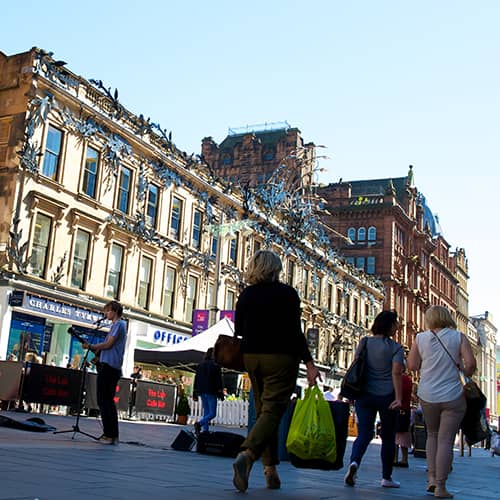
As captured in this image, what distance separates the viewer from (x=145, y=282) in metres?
30.2

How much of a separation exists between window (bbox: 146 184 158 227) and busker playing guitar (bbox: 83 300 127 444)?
20514 mm

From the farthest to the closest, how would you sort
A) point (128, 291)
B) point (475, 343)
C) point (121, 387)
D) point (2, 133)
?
point (475, 343)
point (128, 291)
point (2, 133)
point (121, 387)

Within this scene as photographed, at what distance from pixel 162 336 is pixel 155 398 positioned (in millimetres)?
8804

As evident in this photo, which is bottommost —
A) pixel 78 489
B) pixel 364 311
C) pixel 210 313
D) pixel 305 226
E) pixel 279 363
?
pixel 78 489

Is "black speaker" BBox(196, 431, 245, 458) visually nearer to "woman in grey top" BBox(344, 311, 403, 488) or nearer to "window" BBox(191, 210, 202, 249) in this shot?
"woman in grey top" BBox(344, 311, 403, 488)

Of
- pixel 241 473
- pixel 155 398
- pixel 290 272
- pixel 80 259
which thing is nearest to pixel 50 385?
pixel 155 398

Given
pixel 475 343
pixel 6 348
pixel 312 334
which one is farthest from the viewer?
pixel 475 343

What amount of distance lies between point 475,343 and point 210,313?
287 feet

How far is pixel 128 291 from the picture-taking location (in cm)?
2898

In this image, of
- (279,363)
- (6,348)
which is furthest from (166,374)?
(279,363)

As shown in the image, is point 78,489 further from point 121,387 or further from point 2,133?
point 2,133

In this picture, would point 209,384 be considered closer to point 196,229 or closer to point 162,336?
point 162,336

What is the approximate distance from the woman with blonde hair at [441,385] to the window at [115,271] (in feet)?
72.2

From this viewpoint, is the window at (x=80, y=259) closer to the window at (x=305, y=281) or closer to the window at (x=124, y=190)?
the window at (x=124, y=190)
